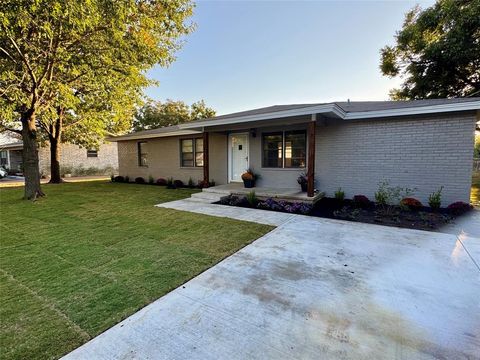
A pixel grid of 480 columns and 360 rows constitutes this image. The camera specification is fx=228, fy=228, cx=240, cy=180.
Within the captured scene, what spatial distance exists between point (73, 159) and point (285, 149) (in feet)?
64.2

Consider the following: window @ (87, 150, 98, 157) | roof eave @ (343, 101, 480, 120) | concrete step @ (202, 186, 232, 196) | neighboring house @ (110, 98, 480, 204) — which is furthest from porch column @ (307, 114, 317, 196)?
window @ (87, 150, 98, 157)

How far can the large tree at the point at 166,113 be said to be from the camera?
2602cm

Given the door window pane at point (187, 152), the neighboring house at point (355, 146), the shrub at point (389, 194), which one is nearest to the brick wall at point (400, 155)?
the neighboring house at point (355, 146)

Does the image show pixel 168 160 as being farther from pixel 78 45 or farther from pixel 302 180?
pixel 302 180

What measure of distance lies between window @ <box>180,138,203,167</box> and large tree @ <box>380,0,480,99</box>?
1218 cm

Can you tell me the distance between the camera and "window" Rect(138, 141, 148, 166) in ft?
45.3

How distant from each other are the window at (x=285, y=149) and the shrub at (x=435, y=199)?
12.2 ft

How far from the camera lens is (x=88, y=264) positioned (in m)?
3.19

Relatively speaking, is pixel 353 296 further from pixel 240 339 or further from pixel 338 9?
pixel 338 9

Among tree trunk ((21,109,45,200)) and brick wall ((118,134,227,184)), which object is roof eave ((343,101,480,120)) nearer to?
brick wall ((118,134,227,184))

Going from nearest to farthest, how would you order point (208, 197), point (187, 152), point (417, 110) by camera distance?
point (417, 110) → point (208, 197) → point (187, 152)

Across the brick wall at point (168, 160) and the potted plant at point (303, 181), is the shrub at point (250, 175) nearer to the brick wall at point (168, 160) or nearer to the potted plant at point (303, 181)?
the brick wall at point (168, 160)

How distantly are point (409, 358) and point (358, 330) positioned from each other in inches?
14.2

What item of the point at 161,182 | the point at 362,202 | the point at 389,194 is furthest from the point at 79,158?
the point at 389,194
